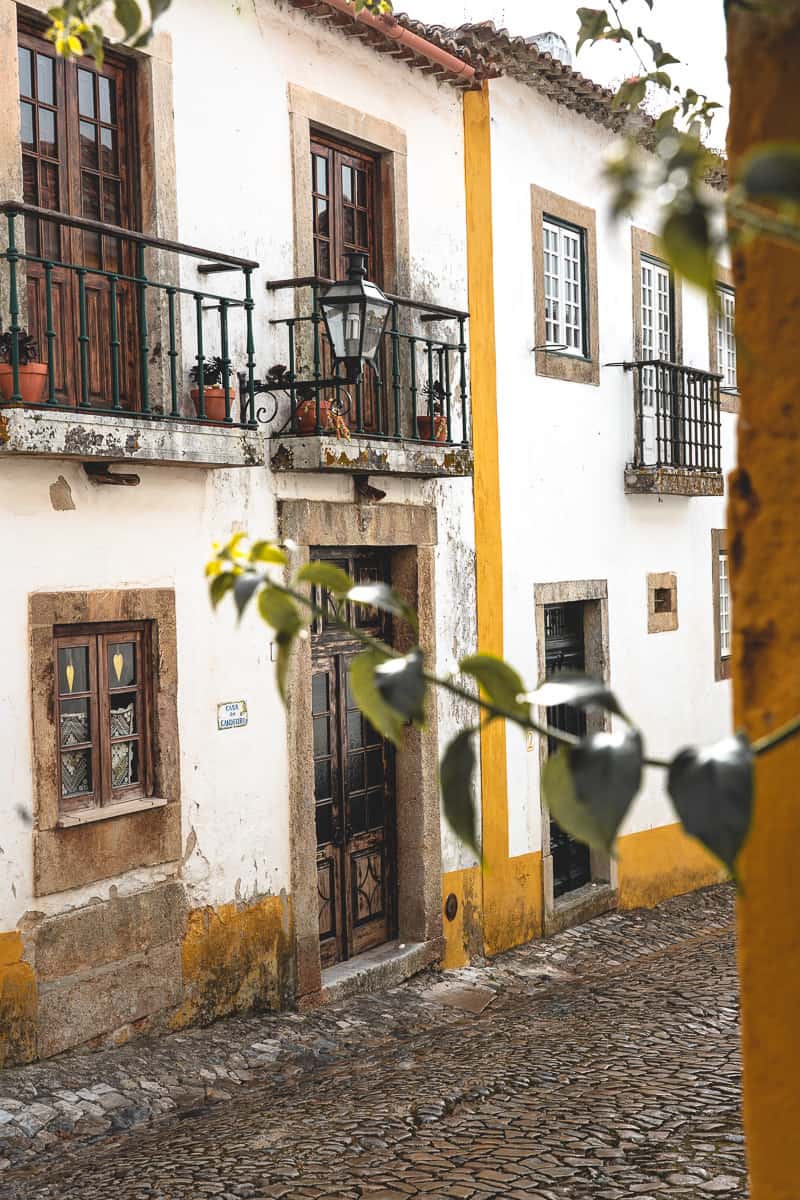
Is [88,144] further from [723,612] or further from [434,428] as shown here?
[723,612]

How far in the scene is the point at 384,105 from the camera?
9.61m

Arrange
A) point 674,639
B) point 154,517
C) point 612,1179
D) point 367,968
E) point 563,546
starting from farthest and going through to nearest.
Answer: point 674,639 → point 563,546 → point 367,968 → point 154,517 → point 612,1179

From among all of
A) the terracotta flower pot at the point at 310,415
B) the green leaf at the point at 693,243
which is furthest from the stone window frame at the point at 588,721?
the green leaf at the point at 693,243

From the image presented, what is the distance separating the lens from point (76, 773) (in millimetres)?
7383

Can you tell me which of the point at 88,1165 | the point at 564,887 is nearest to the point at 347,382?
the point at 88,1165

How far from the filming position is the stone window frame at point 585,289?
11227 mm

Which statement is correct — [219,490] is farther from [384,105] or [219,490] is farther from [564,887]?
[564,887]

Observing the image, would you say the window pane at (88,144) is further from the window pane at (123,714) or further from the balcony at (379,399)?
the window pane at (123,714)

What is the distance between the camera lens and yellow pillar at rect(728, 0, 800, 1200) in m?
1.50

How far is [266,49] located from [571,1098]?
19.5ft

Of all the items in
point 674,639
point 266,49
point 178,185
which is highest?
point 266,49

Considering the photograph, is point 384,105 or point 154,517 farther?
point 384,105

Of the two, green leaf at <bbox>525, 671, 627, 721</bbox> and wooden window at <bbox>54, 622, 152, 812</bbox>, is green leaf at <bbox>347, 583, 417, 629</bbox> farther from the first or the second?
wooden window at <bbox>54, 622, 152, 812</bbox>

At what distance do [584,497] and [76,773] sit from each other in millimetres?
5683
